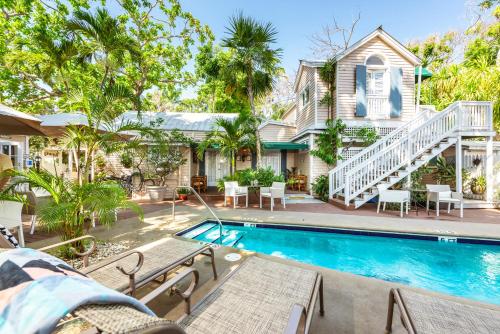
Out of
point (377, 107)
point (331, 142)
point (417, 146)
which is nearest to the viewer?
point (417, 146)

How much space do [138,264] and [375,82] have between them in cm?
1253

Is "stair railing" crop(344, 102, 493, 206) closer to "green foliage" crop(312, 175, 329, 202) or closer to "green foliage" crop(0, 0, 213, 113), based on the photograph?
"green foliage" crop(312, 175, 329, 202)

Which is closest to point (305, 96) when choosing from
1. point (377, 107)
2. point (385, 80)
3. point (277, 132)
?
point (277, 132)

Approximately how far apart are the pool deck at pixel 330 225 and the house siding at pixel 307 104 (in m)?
6.05

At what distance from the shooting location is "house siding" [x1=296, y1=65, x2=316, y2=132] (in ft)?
38.1

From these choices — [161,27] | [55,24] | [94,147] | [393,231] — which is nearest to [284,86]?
[161,27]

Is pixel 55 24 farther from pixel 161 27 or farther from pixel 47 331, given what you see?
pixel 47 331

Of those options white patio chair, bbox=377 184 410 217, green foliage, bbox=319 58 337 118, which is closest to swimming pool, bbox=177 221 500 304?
white patio chair, bbox=377 184 410 217

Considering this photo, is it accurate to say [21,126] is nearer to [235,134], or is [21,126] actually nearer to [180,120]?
[235,134]

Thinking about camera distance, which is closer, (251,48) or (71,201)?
(71,201)

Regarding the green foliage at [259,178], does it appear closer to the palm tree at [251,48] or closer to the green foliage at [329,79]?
the palm tree at [251,48]

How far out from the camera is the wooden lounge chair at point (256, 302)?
5.56 feet

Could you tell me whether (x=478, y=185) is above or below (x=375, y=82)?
below

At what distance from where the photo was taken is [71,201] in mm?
3693
